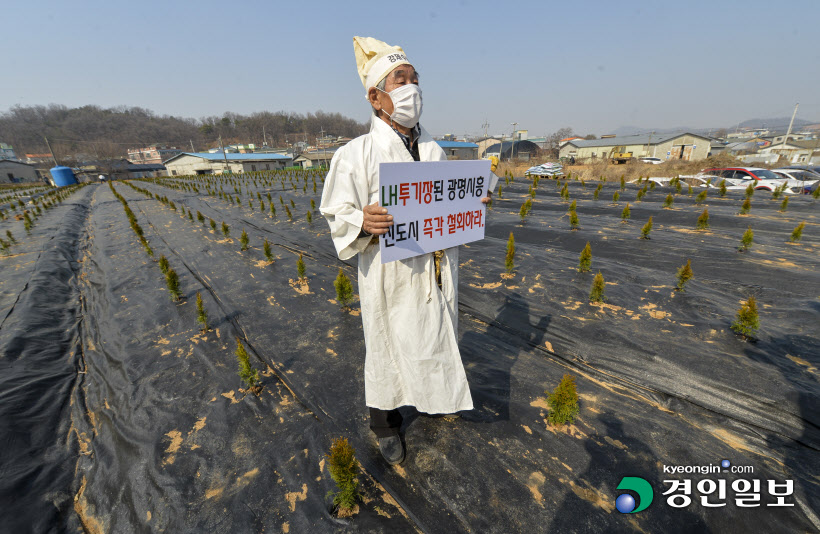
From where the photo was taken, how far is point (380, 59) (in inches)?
78.2

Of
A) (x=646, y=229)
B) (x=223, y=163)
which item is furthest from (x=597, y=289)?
(x=223, y=163)

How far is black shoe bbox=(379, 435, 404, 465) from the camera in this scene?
2266mm

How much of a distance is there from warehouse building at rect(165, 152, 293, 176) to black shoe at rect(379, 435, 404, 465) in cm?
5610

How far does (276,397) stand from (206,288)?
12.7ft

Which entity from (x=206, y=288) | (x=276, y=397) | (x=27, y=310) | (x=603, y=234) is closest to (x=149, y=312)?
(x=206, y=288)

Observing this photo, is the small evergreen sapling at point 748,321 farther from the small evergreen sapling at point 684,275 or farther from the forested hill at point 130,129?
the forested hill at point 130,129

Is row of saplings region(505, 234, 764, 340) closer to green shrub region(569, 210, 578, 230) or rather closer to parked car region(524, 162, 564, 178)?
green shrub region(569, 210, 578, 230)

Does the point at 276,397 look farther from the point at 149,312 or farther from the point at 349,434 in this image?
the point at 149,312

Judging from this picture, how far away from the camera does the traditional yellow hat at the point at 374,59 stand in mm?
1949

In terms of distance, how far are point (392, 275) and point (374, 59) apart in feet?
4.78

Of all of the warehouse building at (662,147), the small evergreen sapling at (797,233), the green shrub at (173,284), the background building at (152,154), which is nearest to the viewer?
the green shrub at (173,284)

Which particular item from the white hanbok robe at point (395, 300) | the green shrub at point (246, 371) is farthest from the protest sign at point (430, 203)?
the green shrub at point (246, 371)

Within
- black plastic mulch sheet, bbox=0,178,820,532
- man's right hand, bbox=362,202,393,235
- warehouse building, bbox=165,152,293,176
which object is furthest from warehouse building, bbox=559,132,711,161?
warehouse building, bbox=165,152,293,176

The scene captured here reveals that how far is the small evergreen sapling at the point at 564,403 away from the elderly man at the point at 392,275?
841 millimetres
